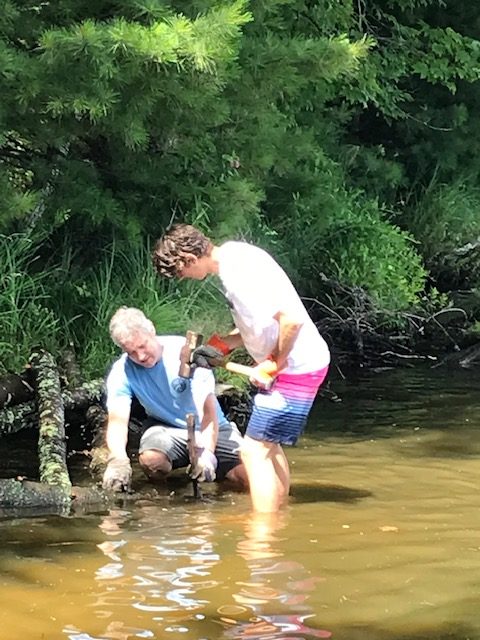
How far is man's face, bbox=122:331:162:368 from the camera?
6113 millimetres

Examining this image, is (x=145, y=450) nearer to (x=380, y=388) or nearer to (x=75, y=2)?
(x=75, y=2)

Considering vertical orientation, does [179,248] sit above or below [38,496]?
above

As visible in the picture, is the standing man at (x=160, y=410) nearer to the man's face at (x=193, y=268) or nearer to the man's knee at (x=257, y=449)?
the man's knee at (x=257, y=449)

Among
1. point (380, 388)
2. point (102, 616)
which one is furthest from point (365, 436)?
point (102, 616)

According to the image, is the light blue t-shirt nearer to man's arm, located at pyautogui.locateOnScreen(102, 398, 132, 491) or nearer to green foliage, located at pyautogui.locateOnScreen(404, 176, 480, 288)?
man's arm, located at pyautogui.locateOnScreen(102, 398, 132, 491)

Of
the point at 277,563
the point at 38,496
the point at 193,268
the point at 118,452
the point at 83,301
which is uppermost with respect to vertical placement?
the point at 83,301

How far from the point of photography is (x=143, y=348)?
6.15 meters

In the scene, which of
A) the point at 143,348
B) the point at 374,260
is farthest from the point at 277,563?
the point at 374,260

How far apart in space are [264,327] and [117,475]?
50.5 inches

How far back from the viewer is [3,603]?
438cm

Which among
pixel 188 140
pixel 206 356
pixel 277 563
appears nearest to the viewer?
pixel 277 563

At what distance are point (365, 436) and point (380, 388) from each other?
225cm

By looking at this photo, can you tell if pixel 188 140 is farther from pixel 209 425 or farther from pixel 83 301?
pixel 209 425

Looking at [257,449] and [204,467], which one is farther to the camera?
[204,467]
